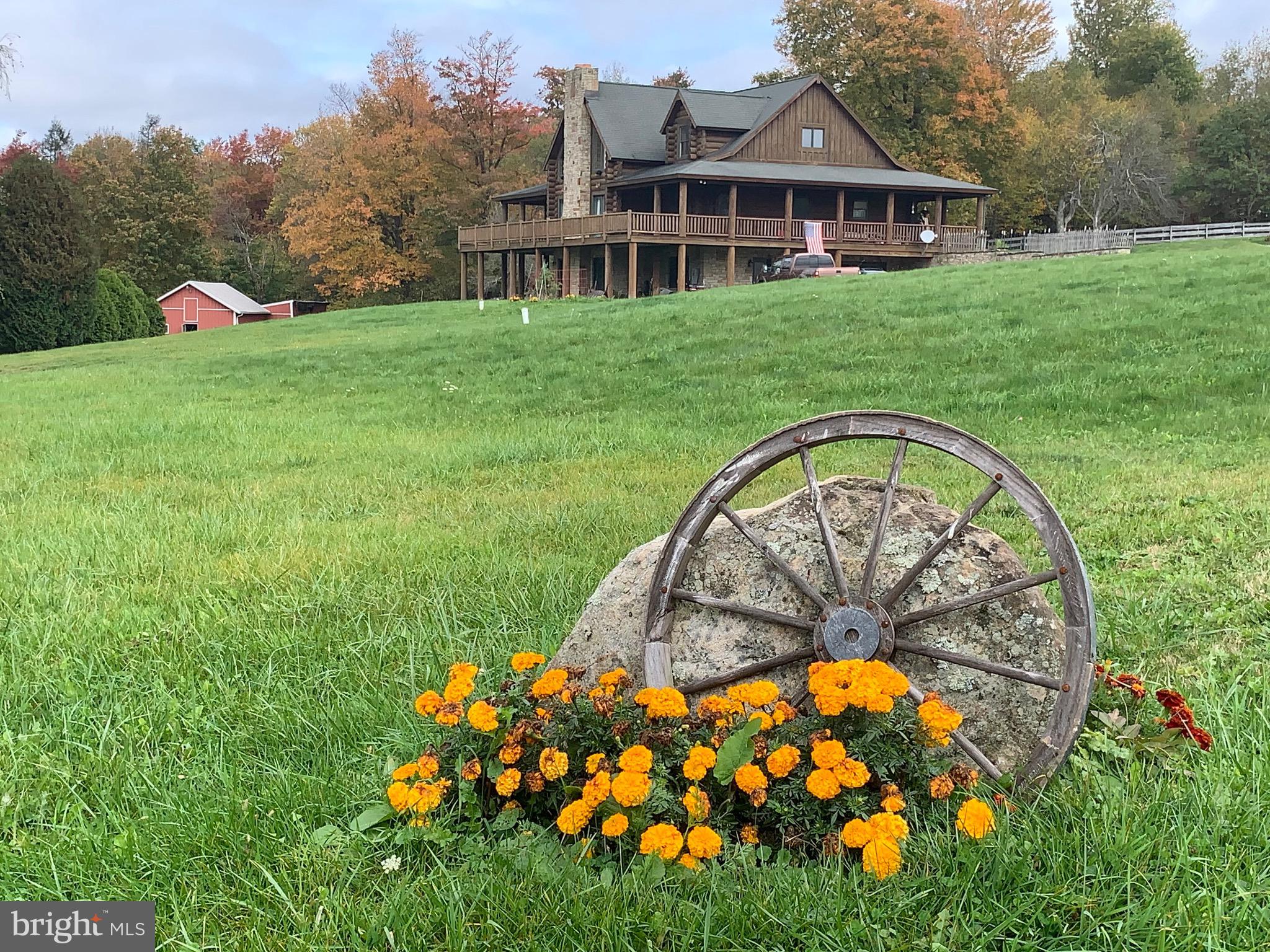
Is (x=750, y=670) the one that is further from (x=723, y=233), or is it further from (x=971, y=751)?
(x=723, y=233)

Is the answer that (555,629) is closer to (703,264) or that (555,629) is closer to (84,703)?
(84,703)

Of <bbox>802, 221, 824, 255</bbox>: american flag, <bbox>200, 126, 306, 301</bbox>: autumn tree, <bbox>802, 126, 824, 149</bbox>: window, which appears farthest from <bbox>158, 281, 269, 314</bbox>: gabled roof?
<bbox>802, 221, 824, 255</bbox>: american flag

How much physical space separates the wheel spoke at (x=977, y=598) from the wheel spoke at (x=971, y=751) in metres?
0.19

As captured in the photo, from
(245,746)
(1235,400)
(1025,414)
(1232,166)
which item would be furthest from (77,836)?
(1232,166)

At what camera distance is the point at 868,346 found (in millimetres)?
12211

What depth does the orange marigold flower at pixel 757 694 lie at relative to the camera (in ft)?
8.46

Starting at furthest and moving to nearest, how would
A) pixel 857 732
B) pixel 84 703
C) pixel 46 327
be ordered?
pixel 46 327 → pixel 84 703 → pixel 857 732

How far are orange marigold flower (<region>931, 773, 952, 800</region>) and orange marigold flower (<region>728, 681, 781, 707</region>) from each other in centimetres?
43

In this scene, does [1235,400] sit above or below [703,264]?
below

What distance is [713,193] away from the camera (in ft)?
123

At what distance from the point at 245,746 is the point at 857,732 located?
188cm

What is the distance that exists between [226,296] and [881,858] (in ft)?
180

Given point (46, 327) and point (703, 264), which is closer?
point (46, 327)

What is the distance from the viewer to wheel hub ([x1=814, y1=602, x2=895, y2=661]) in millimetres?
2818
